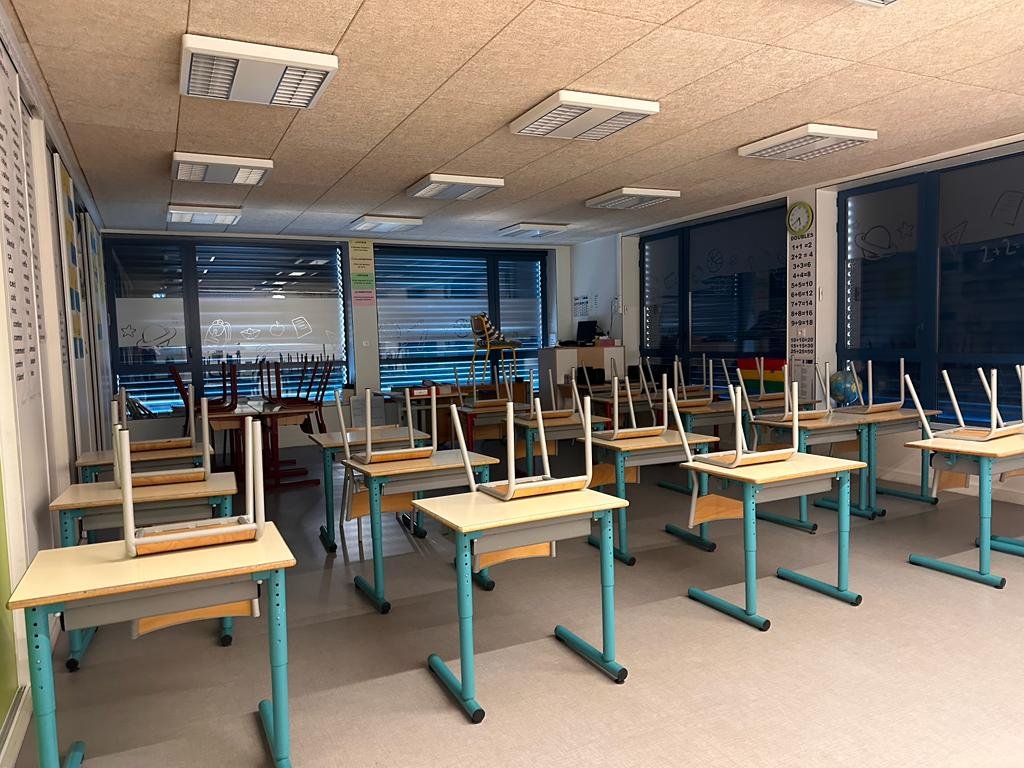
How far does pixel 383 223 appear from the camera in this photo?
302 inches

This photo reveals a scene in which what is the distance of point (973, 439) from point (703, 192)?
3548 mm

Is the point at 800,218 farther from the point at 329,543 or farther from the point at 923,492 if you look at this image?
the point at 329,543

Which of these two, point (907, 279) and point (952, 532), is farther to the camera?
point (907, 279)

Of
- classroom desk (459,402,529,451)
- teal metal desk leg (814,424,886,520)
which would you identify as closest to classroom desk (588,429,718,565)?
teal metal desk leg (814,424,886,520)

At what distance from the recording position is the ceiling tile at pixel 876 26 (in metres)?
2.89

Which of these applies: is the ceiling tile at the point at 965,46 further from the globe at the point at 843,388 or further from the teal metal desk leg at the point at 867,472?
the globe at the point at 843,388

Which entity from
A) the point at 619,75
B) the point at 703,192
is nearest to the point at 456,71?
the point at 619,75

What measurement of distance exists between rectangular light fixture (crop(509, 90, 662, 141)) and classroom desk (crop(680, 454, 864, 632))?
197cm

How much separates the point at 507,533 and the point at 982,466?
2.68 meters

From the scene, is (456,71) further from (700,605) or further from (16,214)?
(700,605)

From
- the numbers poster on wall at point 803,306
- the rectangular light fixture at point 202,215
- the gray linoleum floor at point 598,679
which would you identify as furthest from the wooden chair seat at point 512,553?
the rectangular light fixture at point 202,215

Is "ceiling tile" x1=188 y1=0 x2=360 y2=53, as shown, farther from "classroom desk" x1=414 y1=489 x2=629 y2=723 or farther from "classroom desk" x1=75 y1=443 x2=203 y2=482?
"classroom desk" x1=75 y1=443 x2=203 y2=482

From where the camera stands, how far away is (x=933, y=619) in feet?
10.6

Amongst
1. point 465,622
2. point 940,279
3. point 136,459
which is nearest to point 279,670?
point 465,622
